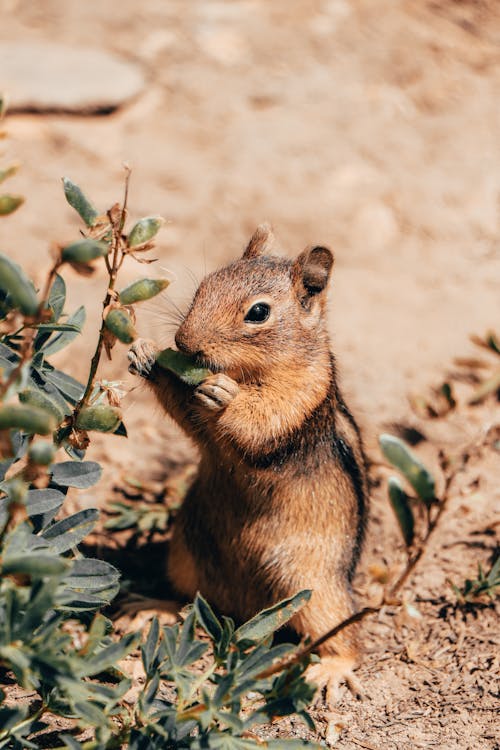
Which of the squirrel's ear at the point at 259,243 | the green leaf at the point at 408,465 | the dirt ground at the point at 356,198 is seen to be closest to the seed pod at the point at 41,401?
the green leaf at the point at 408,465

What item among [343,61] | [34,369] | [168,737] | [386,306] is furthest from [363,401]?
[343,61]

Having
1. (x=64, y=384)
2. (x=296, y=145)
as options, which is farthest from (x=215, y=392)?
(x=296, y=145)

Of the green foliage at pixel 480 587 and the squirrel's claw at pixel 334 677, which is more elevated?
the green foliage at pixel 480 587

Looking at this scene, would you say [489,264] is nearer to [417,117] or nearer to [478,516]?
[417,117]

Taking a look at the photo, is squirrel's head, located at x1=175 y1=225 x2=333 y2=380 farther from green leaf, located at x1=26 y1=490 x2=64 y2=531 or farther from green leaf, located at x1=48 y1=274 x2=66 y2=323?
green leaf, located at x1=26 y1=490 x2=64 y2=531

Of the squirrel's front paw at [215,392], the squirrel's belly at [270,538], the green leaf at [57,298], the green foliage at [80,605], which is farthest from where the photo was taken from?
the squirrel's belly at [270,538]

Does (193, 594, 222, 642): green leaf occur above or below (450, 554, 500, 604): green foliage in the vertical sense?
above

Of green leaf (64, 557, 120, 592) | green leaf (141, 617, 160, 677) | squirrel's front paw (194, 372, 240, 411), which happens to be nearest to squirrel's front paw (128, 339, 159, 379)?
squirrel's front paw (194, 372, 240, 411)

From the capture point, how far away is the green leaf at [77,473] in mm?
2809

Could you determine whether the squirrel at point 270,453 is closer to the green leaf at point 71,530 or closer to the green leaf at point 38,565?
the green leaf at point 71,530

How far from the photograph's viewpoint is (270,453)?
3584mm

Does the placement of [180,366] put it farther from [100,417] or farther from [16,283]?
[16,283]

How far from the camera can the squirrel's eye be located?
11.7 ft

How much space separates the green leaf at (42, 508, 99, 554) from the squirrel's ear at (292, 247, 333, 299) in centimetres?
157
